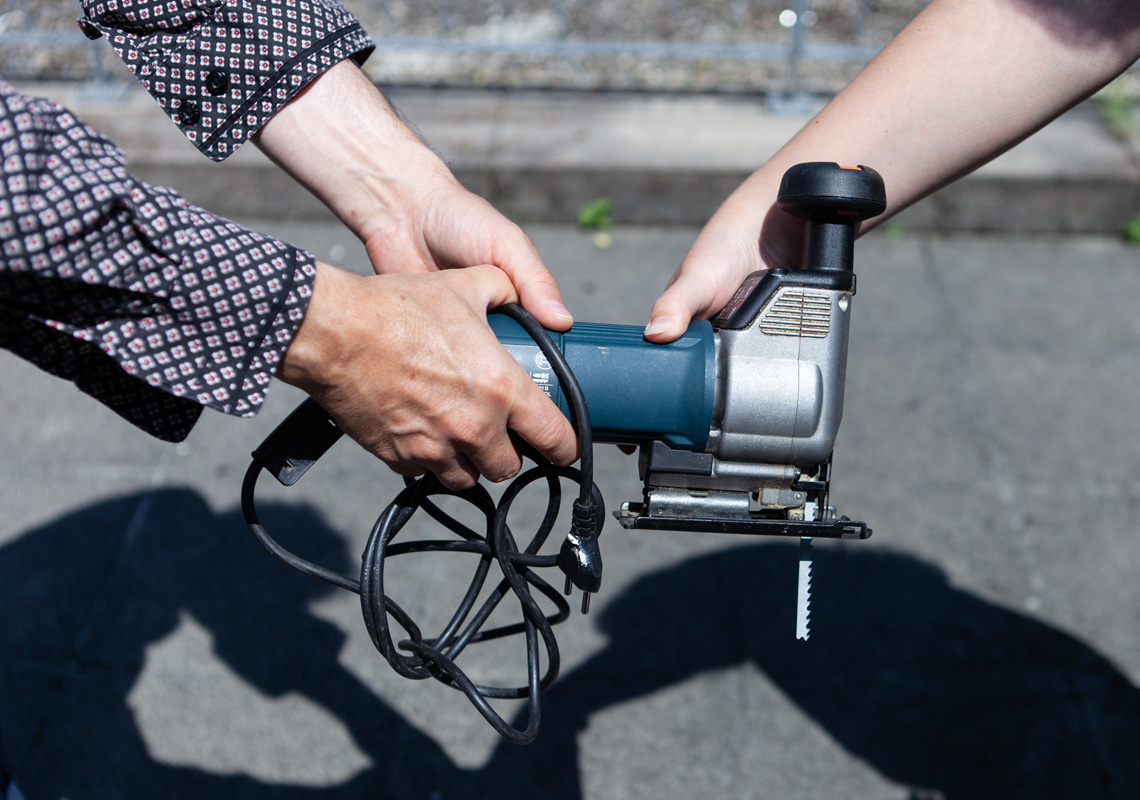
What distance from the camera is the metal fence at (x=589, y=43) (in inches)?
173

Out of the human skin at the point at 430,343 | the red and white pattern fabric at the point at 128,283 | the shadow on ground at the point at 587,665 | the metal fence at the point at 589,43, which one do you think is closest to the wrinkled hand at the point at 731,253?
the human skin at the point at 430,343

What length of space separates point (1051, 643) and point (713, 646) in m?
0.88

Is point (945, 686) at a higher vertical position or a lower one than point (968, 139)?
lower

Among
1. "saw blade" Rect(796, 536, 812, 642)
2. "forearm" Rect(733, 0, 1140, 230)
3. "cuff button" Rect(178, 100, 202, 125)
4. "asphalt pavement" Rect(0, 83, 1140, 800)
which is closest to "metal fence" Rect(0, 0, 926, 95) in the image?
"asphalt pavement" Rect(0, 83, 1140, 800)

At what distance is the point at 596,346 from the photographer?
1389 millimetres

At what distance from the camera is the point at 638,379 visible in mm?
1377

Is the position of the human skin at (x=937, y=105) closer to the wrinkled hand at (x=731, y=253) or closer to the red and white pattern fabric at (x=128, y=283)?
the wrinkled hand at (x=731, y=253)

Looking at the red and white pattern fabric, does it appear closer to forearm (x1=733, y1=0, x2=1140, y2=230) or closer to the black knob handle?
the black knob handle

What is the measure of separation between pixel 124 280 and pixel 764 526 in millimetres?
920

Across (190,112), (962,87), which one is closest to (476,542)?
(190,112)

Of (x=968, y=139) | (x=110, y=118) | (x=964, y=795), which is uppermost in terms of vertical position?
(x=968, y=139)

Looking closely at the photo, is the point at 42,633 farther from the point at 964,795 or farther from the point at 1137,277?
the point at 1137,277

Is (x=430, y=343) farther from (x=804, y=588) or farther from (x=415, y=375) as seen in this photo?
(x=804, y=588)

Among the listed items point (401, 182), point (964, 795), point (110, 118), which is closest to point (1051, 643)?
point (964, 795)
